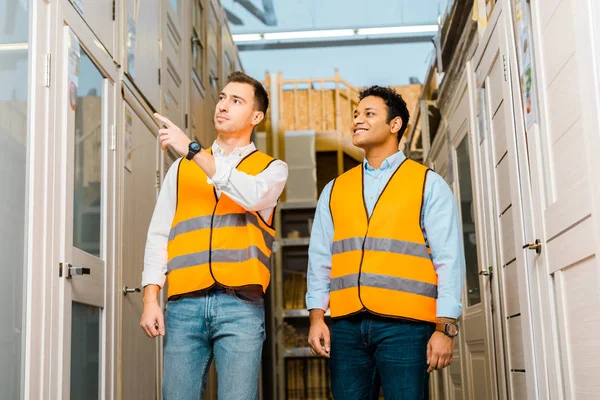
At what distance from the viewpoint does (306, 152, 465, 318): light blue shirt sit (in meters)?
1.99

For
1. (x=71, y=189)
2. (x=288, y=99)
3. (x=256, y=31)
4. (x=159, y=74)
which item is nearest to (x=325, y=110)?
(x=288, y=99)

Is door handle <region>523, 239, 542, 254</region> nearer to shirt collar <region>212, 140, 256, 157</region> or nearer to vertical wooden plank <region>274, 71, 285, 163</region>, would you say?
shirt collar <region>212, 140, 256, 157</region>

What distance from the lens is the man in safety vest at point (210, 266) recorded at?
1.83 m

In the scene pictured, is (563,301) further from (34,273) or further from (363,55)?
(363,55)

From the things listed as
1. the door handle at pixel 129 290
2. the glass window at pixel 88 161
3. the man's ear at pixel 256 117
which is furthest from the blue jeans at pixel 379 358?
the door handle at pixel 129 290

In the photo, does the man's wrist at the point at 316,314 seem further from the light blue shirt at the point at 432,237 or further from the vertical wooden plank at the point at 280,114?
the vertical wooden plank at the point at 280,114

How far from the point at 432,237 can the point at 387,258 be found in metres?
0.14

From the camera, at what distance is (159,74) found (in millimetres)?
3816

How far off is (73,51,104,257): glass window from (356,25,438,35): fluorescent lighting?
17.8 feet

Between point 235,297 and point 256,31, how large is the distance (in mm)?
6262

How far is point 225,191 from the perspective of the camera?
1850 millimetres

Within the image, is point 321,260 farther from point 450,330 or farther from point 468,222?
point 468,222

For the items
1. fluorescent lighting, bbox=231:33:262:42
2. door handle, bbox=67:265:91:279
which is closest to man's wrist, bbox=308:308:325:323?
door handle, bbox=67:265:91:279

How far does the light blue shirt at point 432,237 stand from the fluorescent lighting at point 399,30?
5843 millimetres
